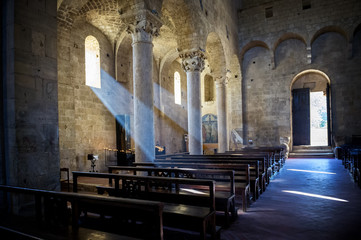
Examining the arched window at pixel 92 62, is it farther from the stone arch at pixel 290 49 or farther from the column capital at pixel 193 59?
the stone arch at pixel 290 49

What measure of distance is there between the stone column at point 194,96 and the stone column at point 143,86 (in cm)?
336

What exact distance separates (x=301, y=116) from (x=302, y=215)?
15.2 metres

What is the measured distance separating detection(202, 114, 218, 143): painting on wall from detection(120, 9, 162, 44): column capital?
13.6m

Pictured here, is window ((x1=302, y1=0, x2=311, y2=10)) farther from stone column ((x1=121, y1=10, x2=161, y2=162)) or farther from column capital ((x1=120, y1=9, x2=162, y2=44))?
stone column ((x1=121, y1=10, x2=161, y2=162))

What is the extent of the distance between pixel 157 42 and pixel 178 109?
Result: 19.3 feet

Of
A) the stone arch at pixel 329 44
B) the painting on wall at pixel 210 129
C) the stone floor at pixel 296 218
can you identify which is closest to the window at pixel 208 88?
the painting on wall at pixel 210 129

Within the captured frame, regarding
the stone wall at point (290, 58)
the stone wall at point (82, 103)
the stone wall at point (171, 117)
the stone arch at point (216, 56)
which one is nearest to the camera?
the stone wall at point (82, 103)

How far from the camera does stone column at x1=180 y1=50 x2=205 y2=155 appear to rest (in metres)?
10.4

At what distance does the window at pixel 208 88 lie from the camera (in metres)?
21.3

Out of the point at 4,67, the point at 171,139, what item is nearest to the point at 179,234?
the point at 4,67

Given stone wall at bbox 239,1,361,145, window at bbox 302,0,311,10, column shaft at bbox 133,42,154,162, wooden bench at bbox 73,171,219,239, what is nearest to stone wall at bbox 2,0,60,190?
wooden bench at bbox 73,171,219,239

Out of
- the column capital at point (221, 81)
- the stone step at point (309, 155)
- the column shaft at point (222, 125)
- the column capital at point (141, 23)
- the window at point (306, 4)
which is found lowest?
the stone step at point (309, 155)

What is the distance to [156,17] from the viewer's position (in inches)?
295

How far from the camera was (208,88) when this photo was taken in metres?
21.4
